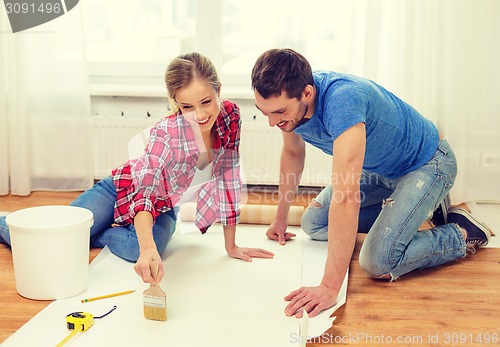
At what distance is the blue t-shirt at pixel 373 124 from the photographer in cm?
184

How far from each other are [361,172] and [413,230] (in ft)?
0.85

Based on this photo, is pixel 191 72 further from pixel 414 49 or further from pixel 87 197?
pixel 414 49

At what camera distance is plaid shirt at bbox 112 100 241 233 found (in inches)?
79.5

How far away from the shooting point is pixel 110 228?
2336mm

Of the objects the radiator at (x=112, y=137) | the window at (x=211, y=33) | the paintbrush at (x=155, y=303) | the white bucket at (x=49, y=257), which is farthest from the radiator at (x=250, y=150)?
the paintbrush at (x=155, y=303)

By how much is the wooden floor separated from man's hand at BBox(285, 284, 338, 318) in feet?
0.19

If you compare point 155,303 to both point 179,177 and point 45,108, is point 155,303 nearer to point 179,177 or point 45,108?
point 179,177

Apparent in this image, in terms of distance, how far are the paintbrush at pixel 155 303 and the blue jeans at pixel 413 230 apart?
0.74m

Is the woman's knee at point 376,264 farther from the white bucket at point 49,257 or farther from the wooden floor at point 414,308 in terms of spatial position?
the white bucket at point 49,257

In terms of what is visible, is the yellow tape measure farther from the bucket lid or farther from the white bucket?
the bucket lid

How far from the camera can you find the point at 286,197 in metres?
2.37

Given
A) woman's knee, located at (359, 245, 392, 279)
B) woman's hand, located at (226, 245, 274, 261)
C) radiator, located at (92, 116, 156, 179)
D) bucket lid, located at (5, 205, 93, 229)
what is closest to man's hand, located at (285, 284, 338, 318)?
woman's knee, located at (359, 245, 392, 279)

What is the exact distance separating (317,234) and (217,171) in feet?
1.67

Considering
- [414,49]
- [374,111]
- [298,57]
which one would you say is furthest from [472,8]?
[298,57]
